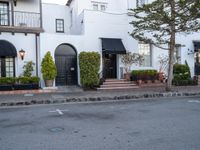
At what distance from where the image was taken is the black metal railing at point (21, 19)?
19750 mm

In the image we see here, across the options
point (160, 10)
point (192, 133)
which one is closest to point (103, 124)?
point (192, 133)

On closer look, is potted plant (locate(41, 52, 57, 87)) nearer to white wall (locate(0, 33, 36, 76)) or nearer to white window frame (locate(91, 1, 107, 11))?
white wall (locate(0, 33, 36, 76))

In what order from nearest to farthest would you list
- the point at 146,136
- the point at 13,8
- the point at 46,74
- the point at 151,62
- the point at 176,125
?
the point at 146,136 < the point at 176,125 < the point at 46,74 < the point at 13,8 < the point at 151,62

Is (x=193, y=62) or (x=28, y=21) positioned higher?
(x=28, y=21)

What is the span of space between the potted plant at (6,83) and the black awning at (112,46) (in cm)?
688

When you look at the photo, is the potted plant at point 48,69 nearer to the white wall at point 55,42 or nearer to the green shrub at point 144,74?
the white wall at point 55,42

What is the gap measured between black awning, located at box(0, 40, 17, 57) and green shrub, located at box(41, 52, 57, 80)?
2.02m

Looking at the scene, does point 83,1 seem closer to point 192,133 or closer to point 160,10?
point 160,10

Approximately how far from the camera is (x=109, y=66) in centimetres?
2161

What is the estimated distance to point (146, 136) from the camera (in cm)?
679

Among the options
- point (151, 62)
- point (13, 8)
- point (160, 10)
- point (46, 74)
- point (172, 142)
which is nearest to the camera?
point (172, 142)

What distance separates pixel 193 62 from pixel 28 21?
47.3ft

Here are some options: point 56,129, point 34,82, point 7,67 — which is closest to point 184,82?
point 34,82

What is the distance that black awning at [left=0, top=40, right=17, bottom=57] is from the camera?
18.0 metres
